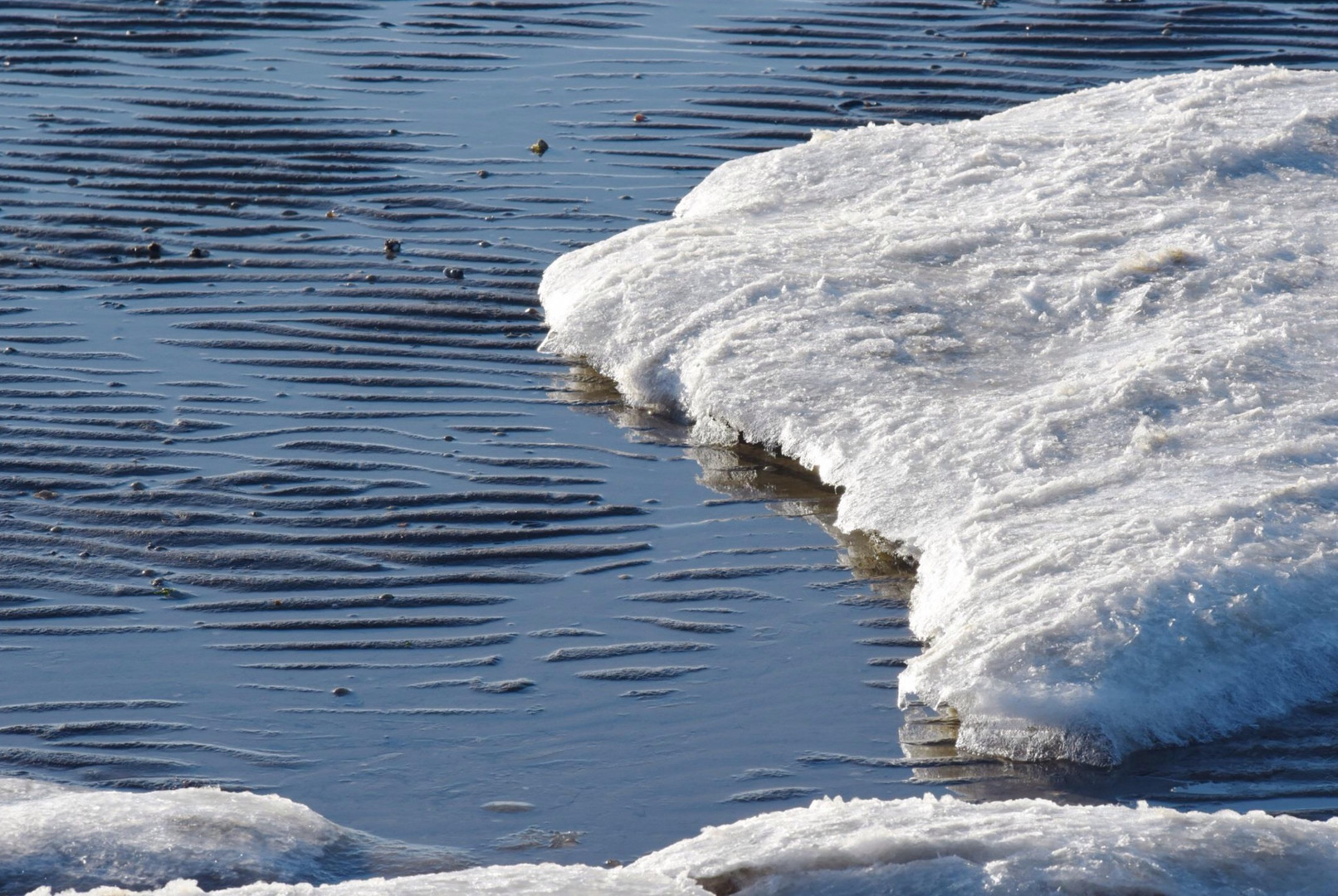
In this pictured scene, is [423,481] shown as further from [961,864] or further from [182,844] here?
[961,864]

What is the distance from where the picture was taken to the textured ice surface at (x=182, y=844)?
167 inches

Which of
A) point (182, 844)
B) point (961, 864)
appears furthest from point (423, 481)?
point (961, 864)

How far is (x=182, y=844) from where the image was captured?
14.2 feet

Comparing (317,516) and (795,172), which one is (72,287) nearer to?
(317,516)

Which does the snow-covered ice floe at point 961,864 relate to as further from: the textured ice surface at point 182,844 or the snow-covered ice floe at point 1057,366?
the snow-covered ice floe at point 1057,366

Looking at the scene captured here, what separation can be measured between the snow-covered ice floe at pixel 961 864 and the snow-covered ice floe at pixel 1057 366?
0.93 metres

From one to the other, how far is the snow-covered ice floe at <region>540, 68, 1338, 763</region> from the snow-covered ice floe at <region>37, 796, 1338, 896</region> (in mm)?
930

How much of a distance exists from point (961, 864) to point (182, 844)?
2.00 metres

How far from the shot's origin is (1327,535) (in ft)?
18.6

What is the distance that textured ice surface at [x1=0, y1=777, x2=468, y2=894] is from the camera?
4.25m

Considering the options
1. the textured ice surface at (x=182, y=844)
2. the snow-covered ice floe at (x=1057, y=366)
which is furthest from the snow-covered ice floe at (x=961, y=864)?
the snow-covered ice floe at (x=1057, y=366)

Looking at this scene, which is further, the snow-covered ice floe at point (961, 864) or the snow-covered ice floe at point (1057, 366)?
the snow-covered ice floe at point (1057, 366)

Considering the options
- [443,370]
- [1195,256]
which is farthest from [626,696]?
[1195,256]

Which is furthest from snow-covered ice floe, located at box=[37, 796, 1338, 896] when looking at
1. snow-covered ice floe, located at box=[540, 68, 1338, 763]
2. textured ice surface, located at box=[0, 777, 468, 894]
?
snow-covered ice floe, located at box=[540, 68, 1338, 763]
